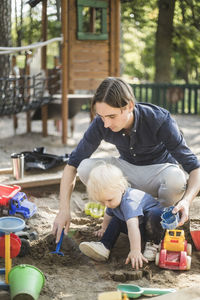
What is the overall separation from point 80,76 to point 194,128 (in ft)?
7.28

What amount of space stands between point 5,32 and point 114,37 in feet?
6.09

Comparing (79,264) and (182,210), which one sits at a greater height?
(182,210)

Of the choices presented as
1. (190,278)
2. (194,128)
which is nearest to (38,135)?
(194,128)

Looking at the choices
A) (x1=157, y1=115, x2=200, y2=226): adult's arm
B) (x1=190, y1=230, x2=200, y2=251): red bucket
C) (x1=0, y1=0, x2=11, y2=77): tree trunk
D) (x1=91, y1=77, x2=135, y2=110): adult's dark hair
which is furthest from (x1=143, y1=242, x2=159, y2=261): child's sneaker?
(x1=0, y1=0, x2=11, y2=77): tree trunk

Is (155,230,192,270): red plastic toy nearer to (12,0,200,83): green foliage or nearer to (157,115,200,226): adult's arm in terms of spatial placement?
(157,115,200,226): adult's arm

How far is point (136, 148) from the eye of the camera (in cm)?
278

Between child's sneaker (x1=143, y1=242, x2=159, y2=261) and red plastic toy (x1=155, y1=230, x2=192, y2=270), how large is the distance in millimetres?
52

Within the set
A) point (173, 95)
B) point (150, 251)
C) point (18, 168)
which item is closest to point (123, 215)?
point (150, 251)

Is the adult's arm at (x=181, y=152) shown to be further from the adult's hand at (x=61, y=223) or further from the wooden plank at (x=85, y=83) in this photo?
the wooden plank at (x=85, y=83)

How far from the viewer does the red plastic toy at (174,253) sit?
2340 millimetres

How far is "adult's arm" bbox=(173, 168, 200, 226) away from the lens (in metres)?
2.28

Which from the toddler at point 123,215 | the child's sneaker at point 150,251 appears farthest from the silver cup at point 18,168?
the child's sneaker at point 150,251

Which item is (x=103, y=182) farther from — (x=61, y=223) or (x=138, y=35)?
(x=138, y=35)

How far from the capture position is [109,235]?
257 cm
